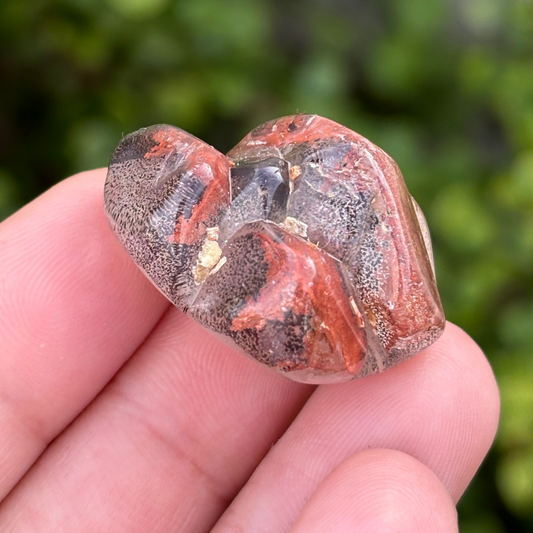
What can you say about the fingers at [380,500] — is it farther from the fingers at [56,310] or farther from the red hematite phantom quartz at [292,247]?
the fingers at [56,310]

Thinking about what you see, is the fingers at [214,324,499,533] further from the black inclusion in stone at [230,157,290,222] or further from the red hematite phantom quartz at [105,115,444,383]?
the black inclusion in stone at [230,157,290,222]

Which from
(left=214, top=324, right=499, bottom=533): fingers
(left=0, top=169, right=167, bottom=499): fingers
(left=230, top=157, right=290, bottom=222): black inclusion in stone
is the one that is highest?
(left=230, top=157, right=290, bottom=222): black inclusion in stone

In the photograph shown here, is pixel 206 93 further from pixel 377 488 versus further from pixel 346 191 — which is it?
pixel 377 488

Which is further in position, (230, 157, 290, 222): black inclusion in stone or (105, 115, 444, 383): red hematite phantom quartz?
(230, 157, 290, 222): black inclusion in stone

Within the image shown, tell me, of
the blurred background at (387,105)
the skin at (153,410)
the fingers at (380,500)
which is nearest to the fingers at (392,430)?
the skin at (153,410)

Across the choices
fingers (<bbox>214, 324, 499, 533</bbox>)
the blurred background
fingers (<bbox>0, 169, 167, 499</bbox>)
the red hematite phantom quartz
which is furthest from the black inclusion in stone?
the blurred background

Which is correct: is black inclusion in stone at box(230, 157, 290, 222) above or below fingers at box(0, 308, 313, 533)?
above

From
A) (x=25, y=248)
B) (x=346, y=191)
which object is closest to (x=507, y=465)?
(x=346, y=191)
